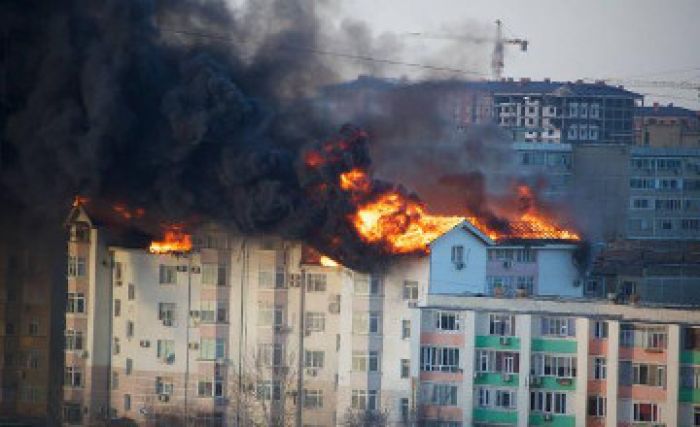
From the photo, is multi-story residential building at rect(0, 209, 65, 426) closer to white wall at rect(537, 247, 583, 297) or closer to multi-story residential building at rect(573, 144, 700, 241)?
white wall at rect(537, 247, 583, 297)

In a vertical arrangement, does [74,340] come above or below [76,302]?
below

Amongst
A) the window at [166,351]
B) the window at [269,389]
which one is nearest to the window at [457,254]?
the window at [269,389]

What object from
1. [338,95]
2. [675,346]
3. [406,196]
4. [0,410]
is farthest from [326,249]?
[0,410]

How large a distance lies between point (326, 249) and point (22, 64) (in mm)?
7381

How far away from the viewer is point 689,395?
3153 centimetres

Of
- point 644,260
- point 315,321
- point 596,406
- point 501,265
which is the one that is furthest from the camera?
point 644,260

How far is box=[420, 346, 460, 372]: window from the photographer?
3309 cm

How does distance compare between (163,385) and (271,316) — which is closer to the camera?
(271,316)

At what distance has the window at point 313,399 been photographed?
35.3m

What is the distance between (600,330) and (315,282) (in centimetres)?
630

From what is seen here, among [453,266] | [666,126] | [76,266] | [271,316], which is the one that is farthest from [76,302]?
[666,126]

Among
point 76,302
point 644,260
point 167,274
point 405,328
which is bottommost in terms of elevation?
point 405,328

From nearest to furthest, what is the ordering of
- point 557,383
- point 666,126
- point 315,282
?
point 557,383
point 315,282
point 666,126

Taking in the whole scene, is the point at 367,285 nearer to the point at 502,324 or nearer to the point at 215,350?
the point at 502,324
